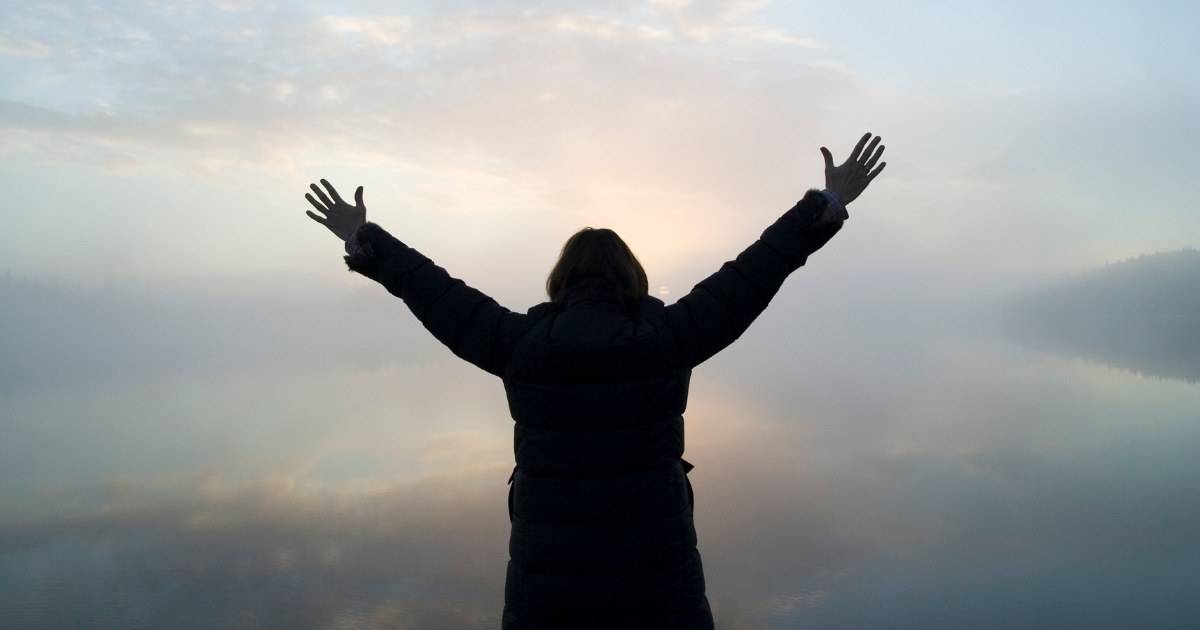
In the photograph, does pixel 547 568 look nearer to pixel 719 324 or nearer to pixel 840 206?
pixel 719 324

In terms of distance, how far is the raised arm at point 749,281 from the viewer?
3.04m

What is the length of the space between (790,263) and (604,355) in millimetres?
697

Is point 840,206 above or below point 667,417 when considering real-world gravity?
above

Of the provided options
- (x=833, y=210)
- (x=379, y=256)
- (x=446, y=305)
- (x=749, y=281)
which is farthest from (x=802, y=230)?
(x=379, y=256)

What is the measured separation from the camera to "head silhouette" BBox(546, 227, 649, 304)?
3.14m

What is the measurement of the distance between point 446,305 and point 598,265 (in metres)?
0.51

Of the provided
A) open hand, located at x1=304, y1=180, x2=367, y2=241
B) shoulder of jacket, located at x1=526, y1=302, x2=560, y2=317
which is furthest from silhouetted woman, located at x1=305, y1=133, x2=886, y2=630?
open hand, located at x1=304, y1=180, x2=367, y2=241

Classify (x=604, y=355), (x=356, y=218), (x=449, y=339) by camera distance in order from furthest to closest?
(x=356, y=218)
(x=449, y=339)
(x=604, y=355)

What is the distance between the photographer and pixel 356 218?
3.55m

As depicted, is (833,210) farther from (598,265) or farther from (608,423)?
A: (608,423)

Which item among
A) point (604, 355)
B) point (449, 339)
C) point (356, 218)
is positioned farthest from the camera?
point (356, 218)

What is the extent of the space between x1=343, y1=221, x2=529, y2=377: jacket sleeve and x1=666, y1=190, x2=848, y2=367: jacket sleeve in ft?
1.73

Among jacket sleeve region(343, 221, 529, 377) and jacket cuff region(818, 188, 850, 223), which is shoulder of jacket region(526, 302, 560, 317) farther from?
jacket cuff region(818, 188, 850, 223)

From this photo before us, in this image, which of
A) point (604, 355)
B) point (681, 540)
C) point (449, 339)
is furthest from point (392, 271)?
point (681, 540)
